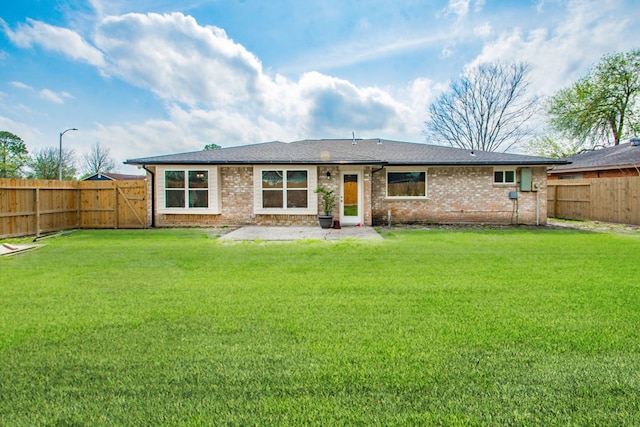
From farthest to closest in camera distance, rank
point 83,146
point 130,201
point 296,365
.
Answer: point 83,146
point 130,201
point 296,365

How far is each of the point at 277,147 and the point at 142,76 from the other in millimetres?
7140

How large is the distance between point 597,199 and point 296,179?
1321 cm

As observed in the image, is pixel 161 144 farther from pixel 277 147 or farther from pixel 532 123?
pixel 532 123

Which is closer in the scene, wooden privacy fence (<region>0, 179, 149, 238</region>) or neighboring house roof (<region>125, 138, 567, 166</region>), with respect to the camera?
wooden privacy fence (<region>0, 179, 149, 238</region>)

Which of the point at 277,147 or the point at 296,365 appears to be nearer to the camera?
the point at 296,365

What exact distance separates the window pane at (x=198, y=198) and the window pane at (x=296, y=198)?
314 centimetres

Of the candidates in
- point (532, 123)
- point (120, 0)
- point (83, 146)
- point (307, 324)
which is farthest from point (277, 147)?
point (83, 146)

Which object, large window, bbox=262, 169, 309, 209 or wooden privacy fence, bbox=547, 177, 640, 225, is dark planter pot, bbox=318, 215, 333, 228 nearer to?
large window, bbox=262, 169, 309, 209

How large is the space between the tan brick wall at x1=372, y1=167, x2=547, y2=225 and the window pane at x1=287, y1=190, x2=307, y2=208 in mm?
3210

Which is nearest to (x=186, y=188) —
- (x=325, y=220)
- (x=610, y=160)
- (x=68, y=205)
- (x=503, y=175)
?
(x=68, y=205)

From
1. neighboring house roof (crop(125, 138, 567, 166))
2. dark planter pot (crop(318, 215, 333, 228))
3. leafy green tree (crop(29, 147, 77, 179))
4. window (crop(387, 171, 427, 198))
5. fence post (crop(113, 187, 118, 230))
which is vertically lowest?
dark planter pot (crop(318, 215, 333, 228))

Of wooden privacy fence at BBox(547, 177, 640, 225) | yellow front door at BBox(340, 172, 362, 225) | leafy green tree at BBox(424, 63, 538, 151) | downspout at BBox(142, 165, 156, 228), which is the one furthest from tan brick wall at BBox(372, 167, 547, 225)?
leafy green tree at BBox(424, 63, 538, 151)

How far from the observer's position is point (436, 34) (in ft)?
46.9

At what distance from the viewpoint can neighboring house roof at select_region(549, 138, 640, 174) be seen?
16680mm
